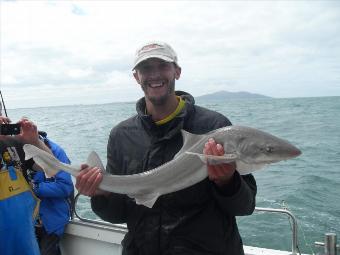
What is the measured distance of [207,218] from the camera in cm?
306

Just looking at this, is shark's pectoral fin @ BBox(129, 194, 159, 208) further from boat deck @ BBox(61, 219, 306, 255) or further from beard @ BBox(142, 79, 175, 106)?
boat deck @ BBox(61, 219, 306, 255)

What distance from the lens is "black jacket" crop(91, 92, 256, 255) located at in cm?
→ 303

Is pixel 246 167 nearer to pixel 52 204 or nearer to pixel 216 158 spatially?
pixel 216 158

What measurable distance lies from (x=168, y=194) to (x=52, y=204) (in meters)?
2.86

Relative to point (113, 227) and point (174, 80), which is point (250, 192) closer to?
point (174, 80)

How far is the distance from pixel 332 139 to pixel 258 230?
53.4 feet

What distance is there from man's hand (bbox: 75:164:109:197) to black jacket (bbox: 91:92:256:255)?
0.59 ft

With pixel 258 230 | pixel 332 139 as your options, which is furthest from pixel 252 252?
pixel 332 139

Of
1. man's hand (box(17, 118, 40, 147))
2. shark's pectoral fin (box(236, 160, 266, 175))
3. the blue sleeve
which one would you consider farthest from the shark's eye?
the blue sleeve

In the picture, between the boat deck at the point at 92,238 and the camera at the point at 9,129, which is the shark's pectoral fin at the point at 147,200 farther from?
the boat deck at the point at 92,238

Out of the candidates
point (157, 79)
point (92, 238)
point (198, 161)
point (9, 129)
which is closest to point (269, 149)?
point (198, 161)

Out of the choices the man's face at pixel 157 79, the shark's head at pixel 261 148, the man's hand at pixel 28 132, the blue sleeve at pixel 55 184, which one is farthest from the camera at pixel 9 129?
the shark's head at pixel 261 148

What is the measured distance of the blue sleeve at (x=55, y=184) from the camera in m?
5.25

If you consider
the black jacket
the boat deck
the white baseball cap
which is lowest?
the boat deck
